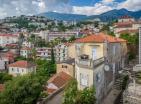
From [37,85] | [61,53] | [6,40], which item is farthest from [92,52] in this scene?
[6,40]

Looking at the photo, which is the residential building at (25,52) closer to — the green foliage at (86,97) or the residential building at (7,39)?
the residential building at (7,39)

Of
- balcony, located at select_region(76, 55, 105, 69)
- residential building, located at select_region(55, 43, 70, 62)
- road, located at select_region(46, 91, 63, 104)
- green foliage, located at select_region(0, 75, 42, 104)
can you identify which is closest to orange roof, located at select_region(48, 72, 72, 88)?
road, located at select_region(46, 91, 63, 104)

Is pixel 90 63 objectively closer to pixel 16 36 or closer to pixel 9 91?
pixel 9 91

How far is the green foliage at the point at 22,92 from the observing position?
2098 centimetres

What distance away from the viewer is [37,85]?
70.1 feet

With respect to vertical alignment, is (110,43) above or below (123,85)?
above

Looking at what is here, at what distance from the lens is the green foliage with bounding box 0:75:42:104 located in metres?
21.0

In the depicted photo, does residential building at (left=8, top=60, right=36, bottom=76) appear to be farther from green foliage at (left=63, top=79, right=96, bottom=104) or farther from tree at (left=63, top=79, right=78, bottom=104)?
green foliage at (left=63, top=79, right=96, bottom=104)

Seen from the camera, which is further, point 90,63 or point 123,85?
point 123,85

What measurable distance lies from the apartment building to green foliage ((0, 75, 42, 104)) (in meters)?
3.30

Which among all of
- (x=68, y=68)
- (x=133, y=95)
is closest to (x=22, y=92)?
(x=133, y=95)

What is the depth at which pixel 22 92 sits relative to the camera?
20938mm

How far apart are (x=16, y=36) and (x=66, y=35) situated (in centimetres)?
2564

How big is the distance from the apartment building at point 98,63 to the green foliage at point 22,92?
3301 mm
